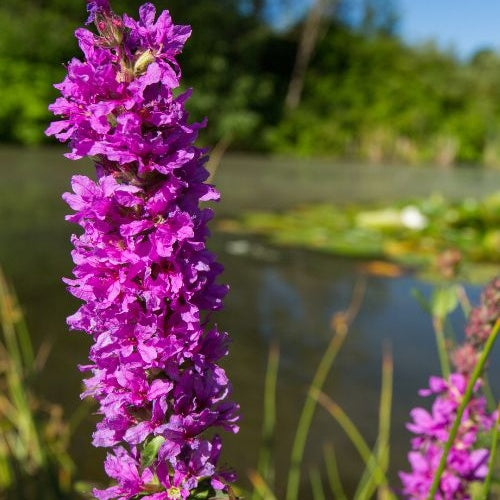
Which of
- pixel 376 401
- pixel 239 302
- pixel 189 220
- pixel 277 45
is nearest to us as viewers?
pixel 189 220

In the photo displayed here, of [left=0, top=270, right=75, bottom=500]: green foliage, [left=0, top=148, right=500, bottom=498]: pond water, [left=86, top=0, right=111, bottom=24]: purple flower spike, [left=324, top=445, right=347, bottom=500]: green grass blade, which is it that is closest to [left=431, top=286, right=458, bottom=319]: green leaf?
[left=324, top=445, right=347, bottom=500]: green grass blade

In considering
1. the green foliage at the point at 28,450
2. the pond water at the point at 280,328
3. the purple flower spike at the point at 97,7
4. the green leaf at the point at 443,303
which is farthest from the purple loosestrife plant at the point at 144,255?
the pond water at the point at 280,328

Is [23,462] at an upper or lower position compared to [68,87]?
lower

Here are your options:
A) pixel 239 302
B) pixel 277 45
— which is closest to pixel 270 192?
pixel 239 302

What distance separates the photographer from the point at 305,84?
27.4 metres

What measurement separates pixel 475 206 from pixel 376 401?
483 centimetres

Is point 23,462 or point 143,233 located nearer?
point 143,233

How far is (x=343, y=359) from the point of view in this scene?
3695 millimetres

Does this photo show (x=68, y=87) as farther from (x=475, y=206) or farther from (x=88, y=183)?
(x=475, y=206)

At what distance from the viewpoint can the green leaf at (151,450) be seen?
81 centimetres

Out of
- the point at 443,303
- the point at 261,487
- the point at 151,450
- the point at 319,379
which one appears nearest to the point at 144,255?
the point at 151,450

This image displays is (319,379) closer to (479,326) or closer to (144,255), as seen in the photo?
(479,326)

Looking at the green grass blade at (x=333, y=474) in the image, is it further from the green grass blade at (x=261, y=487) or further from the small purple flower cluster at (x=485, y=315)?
the small purple flower cluster at (x=485, y=315)

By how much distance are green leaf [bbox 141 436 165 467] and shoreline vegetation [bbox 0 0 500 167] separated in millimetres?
17434
